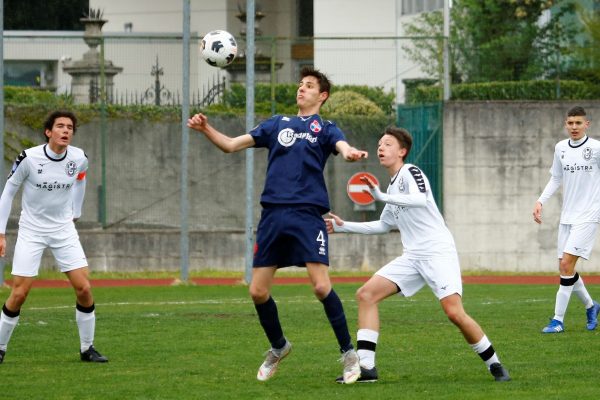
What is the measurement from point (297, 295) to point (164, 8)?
873 inches

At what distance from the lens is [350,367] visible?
973 centimetres

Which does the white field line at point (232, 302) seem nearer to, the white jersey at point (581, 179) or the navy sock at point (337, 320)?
the white jersey at point (581, 179)

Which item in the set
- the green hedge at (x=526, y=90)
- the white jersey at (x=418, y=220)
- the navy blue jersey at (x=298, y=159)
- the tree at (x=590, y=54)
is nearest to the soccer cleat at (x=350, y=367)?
the white jersey at (x=418, y=220)

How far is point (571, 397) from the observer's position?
29.5ft

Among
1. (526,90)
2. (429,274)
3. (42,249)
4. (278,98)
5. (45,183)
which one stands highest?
(526,90)

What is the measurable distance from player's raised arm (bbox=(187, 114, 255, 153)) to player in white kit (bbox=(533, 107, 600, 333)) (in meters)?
4.64

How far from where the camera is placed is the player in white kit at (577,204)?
13.5 m

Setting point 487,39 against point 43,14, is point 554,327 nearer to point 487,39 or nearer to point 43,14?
point 487,39

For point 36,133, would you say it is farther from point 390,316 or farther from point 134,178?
point 390,316

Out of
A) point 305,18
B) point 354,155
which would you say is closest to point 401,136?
point 354,155

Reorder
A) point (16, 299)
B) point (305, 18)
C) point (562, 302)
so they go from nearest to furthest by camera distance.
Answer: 1. point (16, 299)
2. point (562, 302)
3. point (305, 18)

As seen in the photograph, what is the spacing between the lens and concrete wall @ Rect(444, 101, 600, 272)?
80.3 ft

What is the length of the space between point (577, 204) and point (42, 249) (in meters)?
5.77

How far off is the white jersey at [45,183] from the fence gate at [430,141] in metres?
13.8
